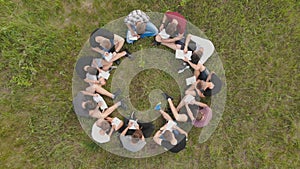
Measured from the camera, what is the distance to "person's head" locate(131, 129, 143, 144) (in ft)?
20.2

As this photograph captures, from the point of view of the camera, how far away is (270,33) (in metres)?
7.00

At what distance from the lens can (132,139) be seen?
242 inches

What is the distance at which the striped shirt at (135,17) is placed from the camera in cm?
629

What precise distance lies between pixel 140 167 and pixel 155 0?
4.89 metres

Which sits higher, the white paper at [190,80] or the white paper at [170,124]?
the white paper at [190,80]

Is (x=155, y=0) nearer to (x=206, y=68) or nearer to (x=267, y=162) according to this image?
(x=206, y=68)

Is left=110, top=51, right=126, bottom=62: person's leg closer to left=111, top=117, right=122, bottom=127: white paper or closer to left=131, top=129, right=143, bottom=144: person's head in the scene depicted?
left=111, top=117, right=122, bottom=127: white paper

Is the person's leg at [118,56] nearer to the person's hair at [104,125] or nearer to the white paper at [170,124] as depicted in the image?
the person's hair at [104,125]

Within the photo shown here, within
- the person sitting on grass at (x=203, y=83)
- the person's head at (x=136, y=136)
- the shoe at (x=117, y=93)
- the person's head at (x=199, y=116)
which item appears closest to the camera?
the person's head at (x=136, y=136)

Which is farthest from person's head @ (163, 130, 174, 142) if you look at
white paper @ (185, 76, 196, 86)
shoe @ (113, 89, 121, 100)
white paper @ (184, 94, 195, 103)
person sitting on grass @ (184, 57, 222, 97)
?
shoe @ (113, 89, 121, 100)

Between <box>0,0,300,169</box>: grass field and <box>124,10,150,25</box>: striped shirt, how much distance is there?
0.67 meters

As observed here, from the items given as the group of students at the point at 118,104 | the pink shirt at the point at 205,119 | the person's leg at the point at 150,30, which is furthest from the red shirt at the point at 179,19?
the pink shirt at the point at 205,119

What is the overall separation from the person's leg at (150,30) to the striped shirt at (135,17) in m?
0.20

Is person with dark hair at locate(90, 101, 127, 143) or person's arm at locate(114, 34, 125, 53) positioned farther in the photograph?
person's arm at locate(114, 34, 125, 53)
